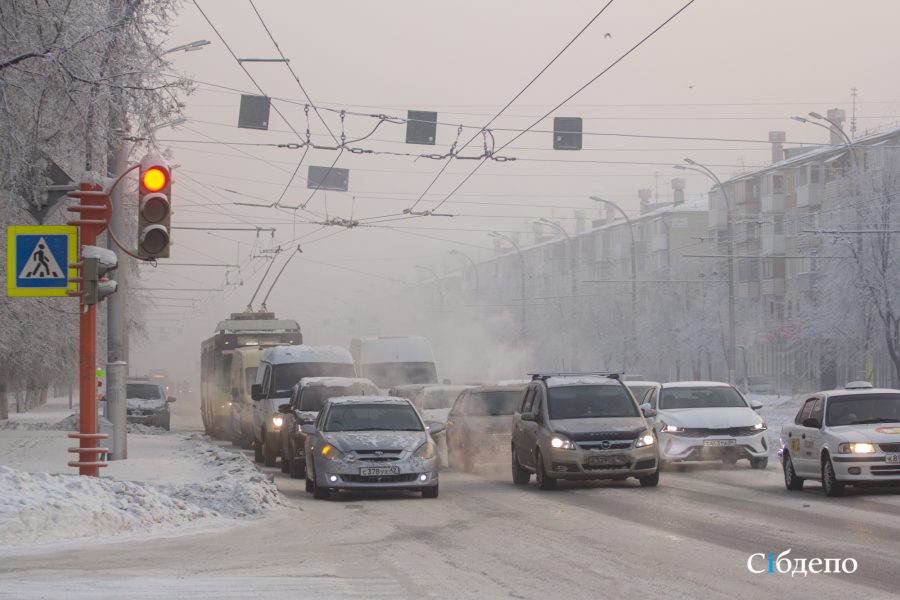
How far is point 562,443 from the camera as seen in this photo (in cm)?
2020

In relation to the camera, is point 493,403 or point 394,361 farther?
point 394,361

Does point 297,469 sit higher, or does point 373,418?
point 373,418

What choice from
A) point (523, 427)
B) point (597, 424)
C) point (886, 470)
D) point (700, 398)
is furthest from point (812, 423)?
point (700, 398)

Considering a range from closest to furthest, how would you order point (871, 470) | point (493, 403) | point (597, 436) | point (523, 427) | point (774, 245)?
1. point (871, 470)
2. point (597, 436)
3. point (523, 427)
4. point (493, 403)
5. point (774, 245)

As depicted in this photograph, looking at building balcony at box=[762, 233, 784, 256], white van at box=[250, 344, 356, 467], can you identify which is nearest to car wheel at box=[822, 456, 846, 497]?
white van at box=[250, 344, 356, 467]

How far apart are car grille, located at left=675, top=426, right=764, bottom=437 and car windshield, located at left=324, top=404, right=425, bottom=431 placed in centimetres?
617

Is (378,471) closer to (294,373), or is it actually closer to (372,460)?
(372,460)

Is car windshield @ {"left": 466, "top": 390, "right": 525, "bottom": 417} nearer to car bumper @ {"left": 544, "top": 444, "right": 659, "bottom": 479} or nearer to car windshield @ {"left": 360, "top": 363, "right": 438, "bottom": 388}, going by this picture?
car bumper @ {"left": 544, "top": 444, "right": 659, "bottom": 479}

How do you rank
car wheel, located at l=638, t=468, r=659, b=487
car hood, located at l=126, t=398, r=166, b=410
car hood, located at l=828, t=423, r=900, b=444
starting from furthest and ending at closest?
car hood, located at l=126, t=398, r=166, b=410
car wheel, located at l=638, t=468, r=659, b=487
car hood, located at l=828, t=423, r=900, b=444

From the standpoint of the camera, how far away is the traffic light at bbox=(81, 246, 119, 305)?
1543 centimetres

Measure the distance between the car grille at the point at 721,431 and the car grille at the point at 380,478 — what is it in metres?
7.43

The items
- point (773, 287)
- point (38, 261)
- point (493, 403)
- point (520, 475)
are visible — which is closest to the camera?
point (38, 261)

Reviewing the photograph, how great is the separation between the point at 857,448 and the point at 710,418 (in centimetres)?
736

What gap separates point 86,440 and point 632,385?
17.3m
